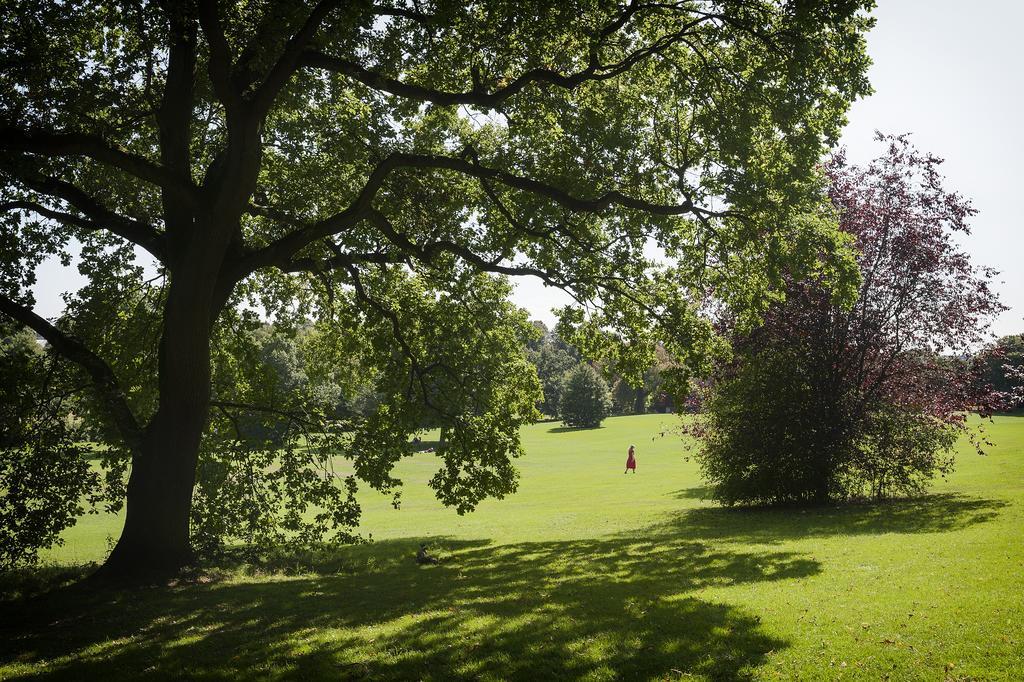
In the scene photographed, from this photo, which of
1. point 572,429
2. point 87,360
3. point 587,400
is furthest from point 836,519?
point 587,400

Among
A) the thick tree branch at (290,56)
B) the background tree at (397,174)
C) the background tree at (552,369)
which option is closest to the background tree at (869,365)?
the background tree at (397,174)

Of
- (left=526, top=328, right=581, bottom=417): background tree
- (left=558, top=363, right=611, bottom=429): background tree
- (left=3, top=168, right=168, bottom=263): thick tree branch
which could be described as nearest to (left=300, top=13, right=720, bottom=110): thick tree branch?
(left=3, top=168, right=168, bottom=263): thick tree branch

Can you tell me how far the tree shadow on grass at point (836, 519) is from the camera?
16.1m

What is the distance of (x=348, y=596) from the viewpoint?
1177 centimetres

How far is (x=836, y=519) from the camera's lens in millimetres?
18438

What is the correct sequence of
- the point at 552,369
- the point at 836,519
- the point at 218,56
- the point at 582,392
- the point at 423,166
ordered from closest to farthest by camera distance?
the point at 218,56 < the point at 423,166 < the point at 836,519 < the point at 582,392 < the point at 552,369

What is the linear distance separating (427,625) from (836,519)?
13.1 metres

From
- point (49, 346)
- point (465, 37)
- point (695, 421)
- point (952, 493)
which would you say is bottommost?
point (952, 493)

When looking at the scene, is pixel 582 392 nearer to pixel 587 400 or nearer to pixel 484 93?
pixel 587 400

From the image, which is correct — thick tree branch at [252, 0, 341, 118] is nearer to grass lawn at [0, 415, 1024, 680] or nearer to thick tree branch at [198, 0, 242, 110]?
thick tree branch at [198, 0, 242, 110]

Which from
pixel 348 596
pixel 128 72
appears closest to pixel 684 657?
pixel 348 596

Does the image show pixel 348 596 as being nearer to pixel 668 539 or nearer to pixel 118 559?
pixel 118 559

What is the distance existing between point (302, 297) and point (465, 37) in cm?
1066

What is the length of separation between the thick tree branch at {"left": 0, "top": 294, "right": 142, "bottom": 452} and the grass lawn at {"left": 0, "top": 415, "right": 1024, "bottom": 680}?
9.09 feet
